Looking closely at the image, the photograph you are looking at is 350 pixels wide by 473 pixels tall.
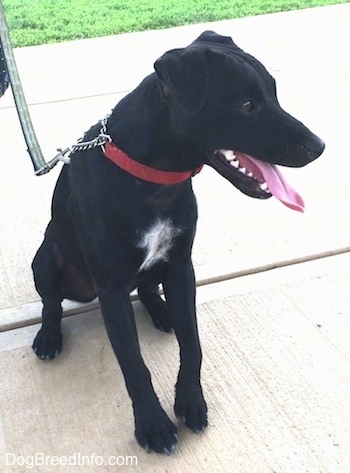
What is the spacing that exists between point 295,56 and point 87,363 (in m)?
3.83

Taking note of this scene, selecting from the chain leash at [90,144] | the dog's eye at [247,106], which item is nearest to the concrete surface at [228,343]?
the chain leash at [90,144]

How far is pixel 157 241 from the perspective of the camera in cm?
264

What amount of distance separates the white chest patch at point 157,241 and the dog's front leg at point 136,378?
14cm

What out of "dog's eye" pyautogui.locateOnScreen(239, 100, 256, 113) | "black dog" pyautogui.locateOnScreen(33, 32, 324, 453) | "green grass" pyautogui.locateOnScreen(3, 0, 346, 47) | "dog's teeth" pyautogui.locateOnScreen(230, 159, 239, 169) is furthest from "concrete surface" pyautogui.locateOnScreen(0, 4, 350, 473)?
"green grass" pyautogui.locateOnScreen(3, 0, 346, 47)

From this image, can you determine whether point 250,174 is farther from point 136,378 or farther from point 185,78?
point 136,378

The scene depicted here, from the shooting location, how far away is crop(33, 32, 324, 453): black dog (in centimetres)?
234

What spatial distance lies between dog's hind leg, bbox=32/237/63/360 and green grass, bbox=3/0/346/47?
159 inches

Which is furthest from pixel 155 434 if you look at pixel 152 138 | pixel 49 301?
pixel 152 138

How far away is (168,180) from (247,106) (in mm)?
361

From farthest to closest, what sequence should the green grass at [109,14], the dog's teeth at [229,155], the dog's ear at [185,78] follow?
1. the green grass at [109,14]
2. the dog's teeth at [229,155]
3. the dog's ear at [185,78]

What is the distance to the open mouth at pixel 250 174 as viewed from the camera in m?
2.41

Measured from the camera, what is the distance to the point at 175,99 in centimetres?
230

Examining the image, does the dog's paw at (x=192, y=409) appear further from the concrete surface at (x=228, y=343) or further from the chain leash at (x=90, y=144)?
the chain leash at (x=90, y=144)

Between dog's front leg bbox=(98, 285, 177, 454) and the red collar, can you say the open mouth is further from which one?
dog's front leg bbox=(98, 285, 177, 454)
